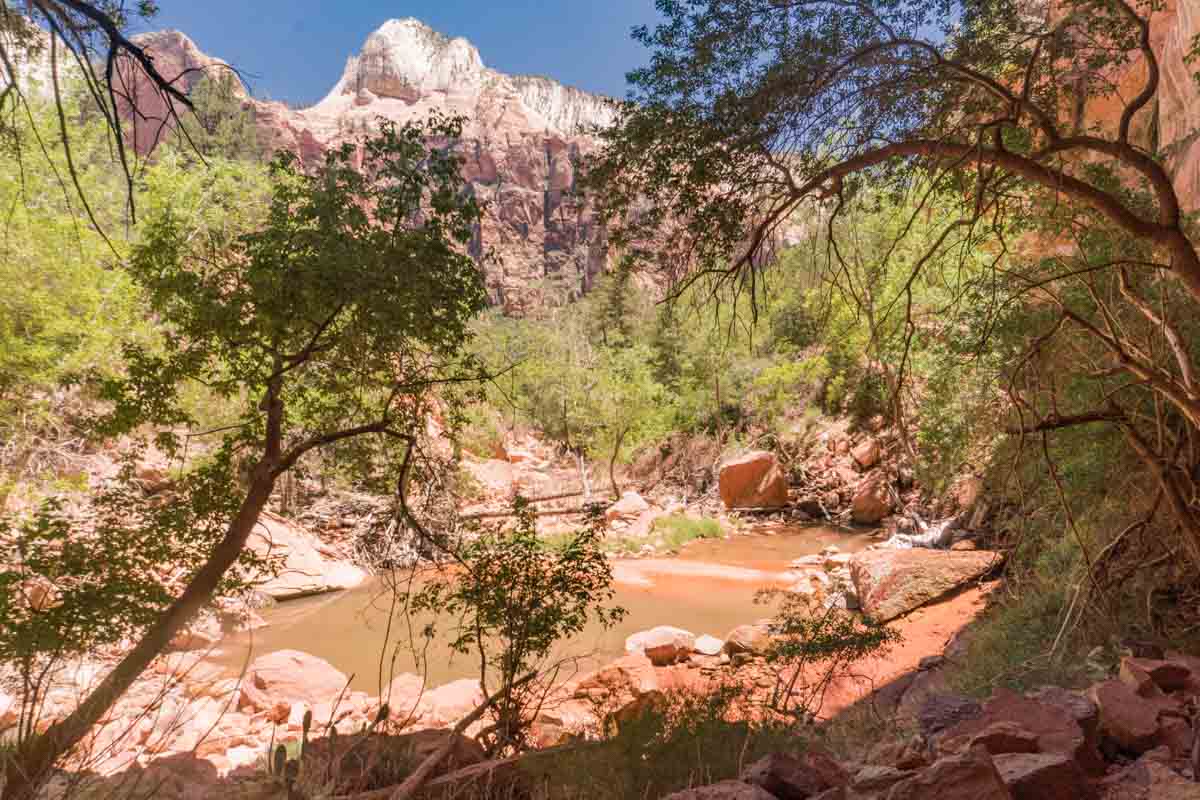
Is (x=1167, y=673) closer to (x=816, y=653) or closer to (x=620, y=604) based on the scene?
(x=816, y=653)

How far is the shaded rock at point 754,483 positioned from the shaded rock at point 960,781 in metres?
18.8

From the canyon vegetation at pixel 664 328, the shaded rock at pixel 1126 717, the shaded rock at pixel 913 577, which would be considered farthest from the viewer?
the shaded rock at pixel 913 577

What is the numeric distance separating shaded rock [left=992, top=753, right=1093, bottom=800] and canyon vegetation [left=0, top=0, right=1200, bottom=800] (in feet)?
0.04

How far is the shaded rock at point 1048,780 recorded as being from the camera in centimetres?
211

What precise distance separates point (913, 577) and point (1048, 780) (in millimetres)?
8862

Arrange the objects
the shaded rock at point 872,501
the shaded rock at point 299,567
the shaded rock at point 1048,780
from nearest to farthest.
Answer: the shaded rock at point 1048,780, the shaded rock at point 299,567, the shaded rock at point 872,501

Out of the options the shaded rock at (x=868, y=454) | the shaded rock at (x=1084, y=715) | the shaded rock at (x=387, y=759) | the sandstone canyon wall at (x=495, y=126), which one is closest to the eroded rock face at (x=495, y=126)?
the sandstone canyon wall at (x=495, y=126)

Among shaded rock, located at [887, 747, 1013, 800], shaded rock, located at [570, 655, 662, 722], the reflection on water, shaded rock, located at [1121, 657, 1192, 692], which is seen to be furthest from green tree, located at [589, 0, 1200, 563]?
the reflection on water

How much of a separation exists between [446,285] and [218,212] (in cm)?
750

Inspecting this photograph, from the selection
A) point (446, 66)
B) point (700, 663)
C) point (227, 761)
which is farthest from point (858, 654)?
point (446, 66)

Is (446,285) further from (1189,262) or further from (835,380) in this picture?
(835,380)

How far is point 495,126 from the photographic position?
84.6m

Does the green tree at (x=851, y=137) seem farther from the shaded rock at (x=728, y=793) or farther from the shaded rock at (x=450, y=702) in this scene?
the shaded rock at (x=450, y=702)

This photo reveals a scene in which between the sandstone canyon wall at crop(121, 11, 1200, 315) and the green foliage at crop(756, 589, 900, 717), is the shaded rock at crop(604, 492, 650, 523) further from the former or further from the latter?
the sandstone canyon wall at crop(121, 11, 1200, 315)
